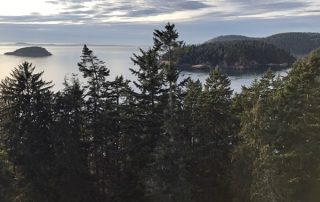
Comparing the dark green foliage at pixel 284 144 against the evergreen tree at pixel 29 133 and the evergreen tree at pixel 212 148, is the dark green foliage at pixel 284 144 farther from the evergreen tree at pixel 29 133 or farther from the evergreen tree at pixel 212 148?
the evergreen tree at pixel 29 133

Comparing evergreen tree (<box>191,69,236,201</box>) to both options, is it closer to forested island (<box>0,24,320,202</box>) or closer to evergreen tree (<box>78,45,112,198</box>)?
forested island (<box>0,24,320,202</box>)

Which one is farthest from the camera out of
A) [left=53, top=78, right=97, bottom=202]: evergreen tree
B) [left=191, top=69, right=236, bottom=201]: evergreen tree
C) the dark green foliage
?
[left=191, top=69, right=236, bottom=201]: evergreen tree

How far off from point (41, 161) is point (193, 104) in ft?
38.2

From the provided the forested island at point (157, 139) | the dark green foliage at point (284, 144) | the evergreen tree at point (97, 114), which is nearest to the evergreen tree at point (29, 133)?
the forested island at point (157, 139)

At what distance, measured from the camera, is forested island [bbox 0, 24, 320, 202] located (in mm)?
25703

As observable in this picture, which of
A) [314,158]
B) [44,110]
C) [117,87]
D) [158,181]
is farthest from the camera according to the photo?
[117,87]

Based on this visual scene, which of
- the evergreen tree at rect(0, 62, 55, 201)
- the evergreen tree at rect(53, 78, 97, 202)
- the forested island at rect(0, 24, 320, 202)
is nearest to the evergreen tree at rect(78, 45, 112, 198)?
the forested island at rect(0, 24, 320, 202)

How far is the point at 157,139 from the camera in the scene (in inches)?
1134

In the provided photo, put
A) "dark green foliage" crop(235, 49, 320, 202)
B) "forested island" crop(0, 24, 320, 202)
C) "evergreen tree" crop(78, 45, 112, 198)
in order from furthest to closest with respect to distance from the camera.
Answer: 1. "evergreen tree" crop(78, 45, 112, 198)
2. "forested island" crop(0, 24, 320, 202)
3. "dark green foliage" crop(235, 49, 320, 202)

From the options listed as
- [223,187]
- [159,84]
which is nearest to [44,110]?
[159,84]

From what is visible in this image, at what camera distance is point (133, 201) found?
100 ft

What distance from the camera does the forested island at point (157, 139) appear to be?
25.7 meters

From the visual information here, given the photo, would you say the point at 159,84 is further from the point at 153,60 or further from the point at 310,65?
the point at 310,65

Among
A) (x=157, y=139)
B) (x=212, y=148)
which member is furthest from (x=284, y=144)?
(x=157, y=139)
